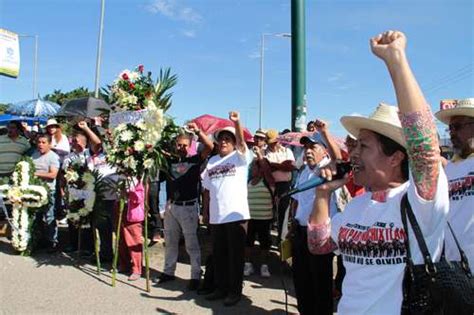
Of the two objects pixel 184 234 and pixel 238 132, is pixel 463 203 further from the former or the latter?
pixel 184 234

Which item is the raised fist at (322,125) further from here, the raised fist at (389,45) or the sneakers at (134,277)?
the sneakers at (134,277)

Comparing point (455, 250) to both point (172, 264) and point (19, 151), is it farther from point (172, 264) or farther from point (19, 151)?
point (19, 151)

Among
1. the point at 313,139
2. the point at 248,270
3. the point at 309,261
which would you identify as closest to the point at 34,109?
the point at 248,270

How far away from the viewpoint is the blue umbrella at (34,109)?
603 inches

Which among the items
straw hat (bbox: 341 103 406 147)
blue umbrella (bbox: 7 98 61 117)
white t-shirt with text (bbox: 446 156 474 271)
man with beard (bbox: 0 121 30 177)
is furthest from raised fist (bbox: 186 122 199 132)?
blue umbrella (bbox: 7 98 61 117)

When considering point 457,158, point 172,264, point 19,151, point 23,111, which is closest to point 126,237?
point 172,264

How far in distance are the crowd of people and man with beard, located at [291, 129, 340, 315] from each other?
0.01 metres

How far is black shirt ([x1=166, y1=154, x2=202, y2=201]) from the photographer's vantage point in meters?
6.33

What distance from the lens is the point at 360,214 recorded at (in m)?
2.24

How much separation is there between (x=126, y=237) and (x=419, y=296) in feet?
18.4

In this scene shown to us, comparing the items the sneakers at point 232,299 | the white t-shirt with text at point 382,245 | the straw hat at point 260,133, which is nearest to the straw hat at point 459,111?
the white t-shirt with text at point 382,245

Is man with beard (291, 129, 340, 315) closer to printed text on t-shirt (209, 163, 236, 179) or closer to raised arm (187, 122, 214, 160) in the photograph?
printed text on t-shirt (209, 163, 236, 179)

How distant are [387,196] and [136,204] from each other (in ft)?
17.2

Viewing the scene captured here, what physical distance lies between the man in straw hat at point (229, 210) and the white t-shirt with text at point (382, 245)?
11.0ft
